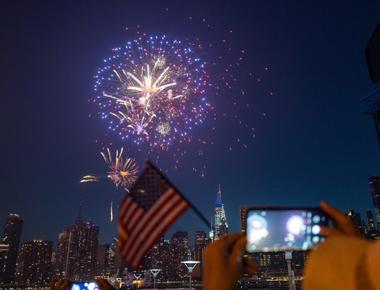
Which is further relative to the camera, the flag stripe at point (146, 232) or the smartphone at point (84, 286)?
the smartphone at point (84, 286)

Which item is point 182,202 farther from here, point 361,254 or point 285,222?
point 361,254

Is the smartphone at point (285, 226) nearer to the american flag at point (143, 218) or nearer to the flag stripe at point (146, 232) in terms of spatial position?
the american flag at point (143, 218)

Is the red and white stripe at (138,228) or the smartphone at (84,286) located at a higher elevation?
the red and white stripe at (138,228)

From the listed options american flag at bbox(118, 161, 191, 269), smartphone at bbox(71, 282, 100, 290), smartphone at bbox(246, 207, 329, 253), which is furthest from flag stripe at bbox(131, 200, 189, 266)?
smartphone at bbox(71, 282, 100, 290)

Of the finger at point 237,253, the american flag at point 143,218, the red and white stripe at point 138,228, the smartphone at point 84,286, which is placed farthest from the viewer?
the smartphone at point 84,286

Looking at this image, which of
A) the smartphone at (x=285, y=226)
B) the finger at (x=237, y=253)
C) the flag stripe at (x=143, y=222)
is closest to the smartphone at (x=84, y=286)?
the flag stripe at (x=143, y=222)

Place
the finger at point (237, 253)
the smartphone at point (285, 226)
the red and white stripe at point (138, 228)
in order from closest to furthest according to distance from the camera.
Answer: the finger at point (237, 253) → the smartphone at point (285, 226) → the red and white stripe at point (138, 228)

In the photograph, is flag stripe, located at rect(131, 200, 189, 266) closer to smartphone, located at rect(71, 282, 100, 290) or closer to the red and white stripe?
the red and white stripe
